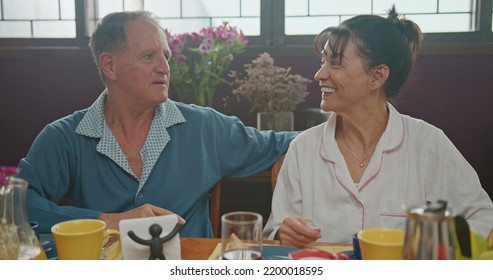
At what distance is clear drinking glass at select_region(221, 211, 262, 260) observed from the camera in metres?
0.90

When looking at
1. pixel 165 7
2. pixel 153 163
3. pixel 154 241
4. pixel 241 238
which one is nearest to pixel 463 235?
pixel 241 238

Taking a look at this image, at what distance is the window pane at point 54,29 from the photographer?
10.3 ft

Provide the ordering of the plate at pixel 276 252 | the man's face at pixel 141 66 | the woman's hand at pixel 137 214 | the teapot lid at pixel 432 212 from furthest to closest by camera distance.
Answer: the man's face at pixel 141 66, the woman's hand at pixel 137 214, the plate at pixel 276 252, the teapot lid at pixel 432 212

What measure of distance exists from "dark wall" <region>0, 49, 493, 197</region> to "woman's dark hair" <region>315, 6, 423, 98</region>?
1244 mm

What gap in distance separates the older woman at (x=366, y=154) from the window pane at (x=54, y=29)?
2.04 m

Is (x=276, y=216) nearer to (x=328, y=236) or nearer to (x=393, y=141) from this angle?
(x=328, y=236)

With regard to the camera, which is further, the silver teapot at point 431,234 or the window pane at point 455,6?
the window pane at point 455,6

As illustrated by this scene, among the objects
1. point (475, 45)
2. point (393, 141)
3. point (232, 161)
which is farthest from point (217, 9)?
point (393, 141)

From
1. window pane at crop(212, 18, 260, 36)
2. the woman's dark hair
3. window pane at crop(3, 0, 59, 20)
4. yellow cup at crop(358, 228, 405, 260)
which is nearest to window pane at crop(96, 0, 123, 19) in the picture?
window pane at crop(3, 0, 59, 20)

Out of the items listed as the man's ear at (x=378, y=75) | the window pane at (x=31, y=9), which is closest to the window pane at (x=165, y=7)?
the window pane at (x=31, y=9)

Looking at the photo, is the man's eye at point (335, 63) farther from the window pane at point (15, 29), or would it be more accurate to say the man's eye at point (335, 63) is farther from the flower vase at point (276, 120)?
the window pane at point (15, 29)

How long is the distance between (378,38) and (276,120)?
951 millimetres

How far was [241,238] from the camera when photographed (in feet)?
2.98

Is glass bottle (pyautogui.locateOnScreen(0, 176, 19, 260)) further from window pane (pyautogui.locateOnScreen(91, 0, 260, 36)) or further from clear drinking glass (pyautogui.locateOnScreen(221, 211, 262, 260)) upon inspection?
window pane (pyautogui.locateOnScreen(91, 0, 260, 36))
